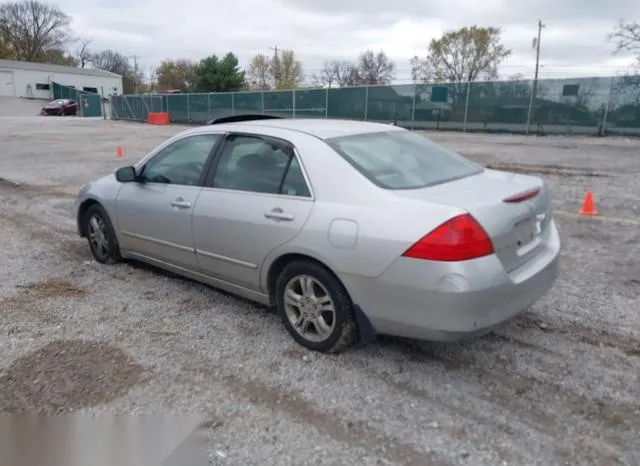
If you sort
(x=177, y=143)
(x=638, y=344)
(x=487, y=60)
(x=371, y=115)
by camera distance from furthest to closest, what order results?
(x=487, y=60) < (x=371, y=115) < (x=177, y=143) < (x=638, y=344)

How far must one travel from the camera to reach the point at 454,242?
275cm

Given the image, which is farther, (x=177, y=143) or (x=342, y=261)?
(x=177, y=143)

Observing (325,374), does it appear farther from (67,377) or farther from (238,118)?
(238,118)

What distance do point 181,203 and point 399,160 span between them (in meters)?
1.75

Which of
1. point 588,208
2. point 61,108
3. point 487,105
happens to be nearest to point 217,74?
point 61,108

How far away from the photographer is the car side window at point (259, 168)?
346 centimetres

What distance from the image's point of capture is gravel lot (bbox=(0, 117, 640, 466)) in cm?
253

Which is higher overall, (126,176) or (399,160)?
(399,160)

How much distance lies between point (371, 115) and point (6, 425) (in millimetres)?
26559

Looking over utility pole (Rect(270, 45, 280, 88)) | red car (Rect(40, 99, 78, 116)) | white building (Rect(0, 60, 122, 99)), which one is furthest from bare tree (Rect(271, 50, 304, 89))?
red car (Rect(40, 99, 78, 116))

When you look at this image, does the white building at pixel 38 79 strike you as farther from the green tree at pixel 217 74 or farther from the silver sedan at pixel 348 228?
the silver sedan at pixel 348 228

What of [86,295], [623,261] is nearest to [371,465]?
[86,295]

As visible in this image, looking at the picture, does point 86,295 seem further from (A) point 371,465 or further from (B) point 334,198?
(A) point 371,465

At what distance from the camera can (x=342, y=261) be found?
303 cm
